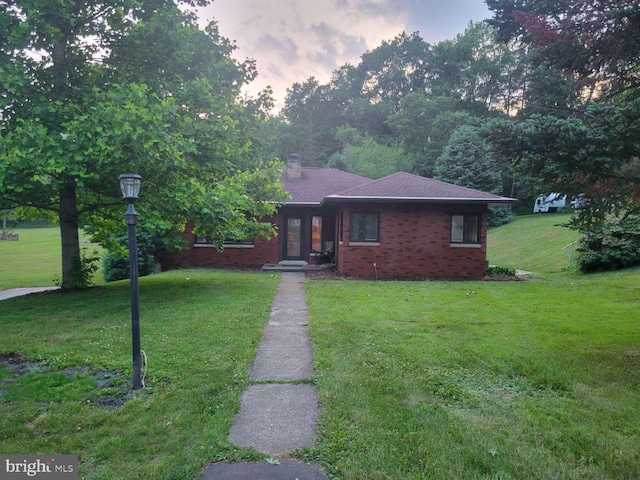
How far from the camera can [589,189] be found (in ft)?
15.5

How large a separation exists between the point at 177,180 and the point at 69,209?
3.27m

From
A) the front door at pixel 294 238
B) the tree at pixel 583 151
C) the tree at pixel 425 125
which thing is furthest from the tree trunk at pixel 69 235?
the tree at pixel 425 125

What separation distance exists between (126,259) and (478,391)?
1494cm

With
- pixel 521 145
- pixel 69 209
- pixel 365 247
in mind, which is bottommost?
pixel 365 247

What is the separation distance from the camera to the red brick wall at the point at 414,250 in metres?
13.2

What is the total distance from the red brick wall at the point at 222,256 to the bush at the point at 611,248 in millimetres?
11507

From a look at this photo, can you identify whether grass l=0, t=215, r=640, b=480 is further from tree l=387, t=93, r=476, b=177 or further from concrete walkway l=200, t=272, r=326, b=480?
tree l=387, t=93, r=476, b=177

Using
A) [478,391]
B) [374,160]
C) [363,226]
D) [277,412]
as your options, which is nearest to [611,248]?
[363,226]

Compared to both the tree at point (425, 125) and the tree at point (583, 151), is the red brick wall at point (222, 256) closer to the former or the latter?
the tree at point (583, 151)

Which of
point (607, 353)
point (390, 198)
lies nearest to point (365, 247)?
point (390, 198)

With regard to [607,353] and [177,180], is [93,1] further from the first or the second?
[607,353]

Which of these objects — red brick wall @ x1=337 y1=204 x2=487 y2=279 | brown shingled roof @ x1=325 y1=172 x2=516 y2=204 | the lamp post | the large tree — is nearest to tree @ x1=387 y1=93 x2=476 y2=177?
brown shingled roof @ x1=325 y1=172 x2=516 y2=204

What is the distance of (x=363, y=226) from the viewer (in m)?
13.4

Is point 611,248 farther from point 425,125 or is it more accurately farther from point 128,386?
point 425,125
